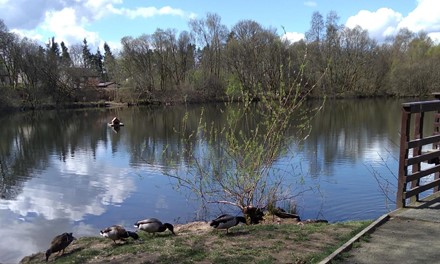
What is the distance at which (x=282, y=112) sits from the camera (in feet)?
29.9

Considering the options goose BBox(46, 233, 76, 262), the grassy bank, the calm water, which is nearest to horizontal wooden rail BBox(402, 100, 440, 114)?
the grassy bank

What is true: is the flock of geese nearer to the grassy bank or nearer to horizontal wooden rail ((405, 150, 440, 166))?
the grassy bank

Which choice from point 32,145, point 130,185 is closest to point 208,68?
point 32,145

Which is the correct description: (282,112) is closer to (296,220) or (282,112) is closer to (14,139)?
(296,220)

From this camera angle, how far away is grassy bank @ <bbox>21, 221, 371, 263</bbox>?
5520 mm

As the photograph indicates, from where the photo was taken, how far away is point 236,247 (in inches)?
238

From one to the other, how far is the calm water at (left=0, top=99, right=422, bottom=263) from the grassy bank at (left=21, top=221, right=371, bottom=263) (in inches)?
143

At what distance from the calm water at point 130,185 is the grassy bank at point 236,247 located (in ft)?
12.0

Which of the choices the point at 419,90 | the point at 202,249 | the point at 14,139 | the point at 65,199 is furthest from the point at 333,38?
the point at 202,249

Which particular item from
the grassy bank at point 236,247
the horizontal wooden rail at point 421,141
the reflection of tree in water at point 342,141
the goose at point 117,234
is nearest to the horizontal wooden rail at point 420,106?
the horizontal wooden rail at point 421,141

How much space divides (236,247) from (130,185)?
Answer: 1000 cm

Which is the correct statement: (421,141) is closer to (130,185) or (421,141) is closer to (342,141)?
(130,185)

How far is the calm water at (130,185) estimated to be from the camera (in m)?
11.3

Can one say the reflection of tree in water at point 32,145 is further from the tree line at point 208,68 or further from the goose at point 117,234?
the tree line at point 208,68
